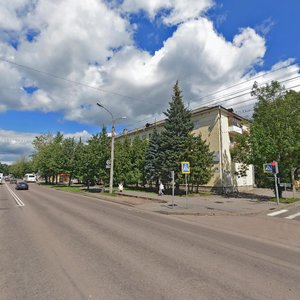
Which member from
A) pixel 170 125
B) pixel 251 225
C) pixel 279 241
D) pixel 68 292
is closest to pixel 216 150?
pixel 170 125

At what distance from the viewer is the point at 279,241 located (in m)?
8.89

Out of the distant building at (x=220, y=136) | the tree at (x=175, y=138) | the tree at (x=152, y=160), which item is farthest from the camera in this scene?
the distant building at (x=220, y=136)

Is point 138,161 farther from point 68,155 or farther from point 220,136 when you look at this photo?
point 68,155

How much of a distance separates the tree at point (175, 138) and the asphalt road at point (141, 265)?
19.0 m

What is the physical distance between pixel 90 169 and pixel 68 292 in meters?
30.1

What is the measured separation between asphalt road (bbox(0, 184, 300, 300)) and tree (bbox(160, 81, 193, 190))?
19.0 metres

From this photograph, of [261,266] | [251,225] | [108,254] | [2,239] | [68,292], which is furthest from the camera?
[251,225]

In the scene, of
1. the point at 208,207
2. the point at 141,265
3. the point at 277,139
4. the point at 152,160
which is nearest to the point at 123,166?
the point at 152,160

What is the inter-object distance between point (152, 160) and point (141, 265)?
27.2 meters

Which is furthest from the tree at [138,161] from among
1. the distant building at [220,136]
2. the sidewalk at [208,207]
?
the sidewalk at [208,207]

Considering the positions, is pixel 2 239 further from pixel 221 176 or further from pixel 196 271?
pixel 221 176

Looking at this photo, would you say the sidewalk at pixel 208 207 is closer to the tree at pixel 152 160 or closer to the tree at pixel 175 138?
the tree at pixel 175 138

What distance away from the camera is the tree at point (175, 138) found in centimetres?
2859

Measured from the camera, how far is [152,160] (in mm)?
32938
